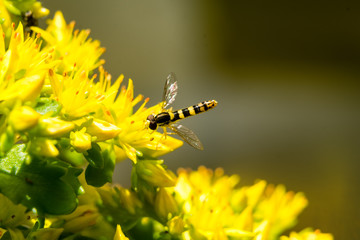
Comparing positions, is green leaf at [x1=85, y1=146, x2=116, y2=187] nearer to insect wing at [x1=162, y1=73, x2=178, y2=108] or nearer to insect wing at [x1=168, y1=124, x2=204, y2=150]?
insect wing at [x1=168, y1=124, x2=204, y2=150]

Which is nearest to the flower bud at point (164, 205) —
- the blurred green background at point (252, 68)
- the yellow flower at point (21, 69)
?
the yellow flower at point (21, 69)

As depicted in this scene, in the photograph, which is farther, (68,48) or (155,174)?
(68,48)

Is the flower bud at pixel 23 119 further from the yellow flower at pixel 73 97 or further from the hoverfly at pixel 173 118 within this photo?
the hoverfly at pixel 173 118

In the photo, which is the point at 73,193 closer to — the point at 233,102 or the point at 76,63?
the point at 76,63

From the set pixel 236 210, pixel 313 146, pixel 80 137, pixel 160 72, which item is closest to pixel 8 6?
pixel 80 137

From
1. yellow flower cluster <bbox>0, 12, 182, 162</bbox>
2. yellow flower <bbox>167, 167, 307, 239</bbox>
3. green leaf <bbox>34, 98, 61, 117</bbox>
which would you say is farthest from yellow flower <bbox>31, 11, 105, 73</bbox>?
yellow flower <bbox>167, 167, 307, 239</bbox>

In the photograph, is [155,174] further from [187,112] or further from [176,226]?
[187,112]

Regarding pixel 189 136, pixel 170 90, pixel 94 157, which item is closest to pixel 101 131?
pixel 94 157
